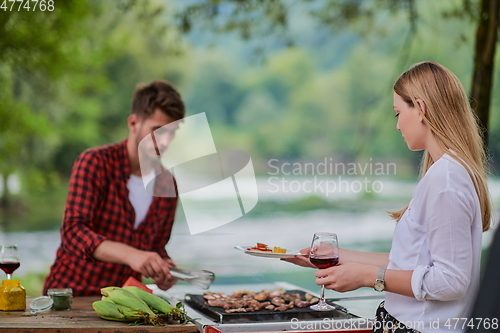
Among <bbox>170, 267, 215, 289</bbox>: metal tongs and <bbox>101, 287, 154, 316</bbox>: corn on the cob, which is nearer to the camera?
<bbox>101, 287, 154, 316</bbox>: corn on the cob

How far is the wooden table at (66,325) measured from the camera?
1799 mm

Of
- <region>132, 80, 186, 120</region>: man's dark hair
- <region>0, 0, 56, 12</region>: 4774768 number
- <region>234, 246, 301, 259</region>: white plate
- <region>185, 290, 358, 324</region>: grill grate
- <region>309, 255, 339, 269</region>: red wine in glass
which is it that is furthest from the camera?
<region>0, 0, 56, 12</region>: 4774768 number

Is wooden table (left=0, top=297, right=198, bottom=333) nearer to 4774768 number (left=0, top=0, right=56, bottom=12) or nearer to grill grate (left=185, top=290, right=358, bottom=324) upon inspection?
grill grate (left=185, top=290, right=358, bottom=324)

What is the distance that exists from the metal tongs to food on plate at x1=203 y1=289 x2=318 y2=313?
0.07m

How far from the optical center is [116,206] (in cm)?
250

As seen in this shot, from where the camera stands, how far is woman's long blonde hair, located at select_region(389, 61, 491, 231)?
1562 mm

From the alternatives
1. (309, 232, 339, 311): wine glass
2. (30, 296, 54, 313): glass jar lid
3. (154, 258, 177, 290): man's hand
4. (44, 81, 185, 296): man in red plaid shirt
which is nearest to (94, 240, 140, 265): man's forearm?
(44, 81, 185, 296): man in red plaid shirt

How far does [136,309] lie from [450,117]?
1095mm

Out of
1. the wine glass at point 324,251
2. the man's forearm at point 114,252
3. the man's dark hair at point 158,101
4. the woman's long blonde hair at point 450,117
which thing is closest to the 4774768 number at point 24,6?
the man's dark hair at point 158,101

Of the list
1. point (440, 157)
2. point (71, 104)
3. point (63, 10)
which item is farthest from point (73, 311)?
point (71, 104)

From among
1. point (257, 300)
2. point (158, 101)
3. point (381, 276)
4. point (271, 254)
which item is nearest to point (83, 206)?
point (158, 101)

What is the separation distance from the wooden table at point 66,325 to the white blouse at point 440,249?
69 centimetres

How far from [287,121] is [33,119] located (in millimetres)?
5668

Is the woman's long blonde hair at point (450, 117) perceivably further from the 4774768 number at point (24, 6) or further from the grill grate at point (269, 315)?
→ the 4774768 number at point (24, 6)
